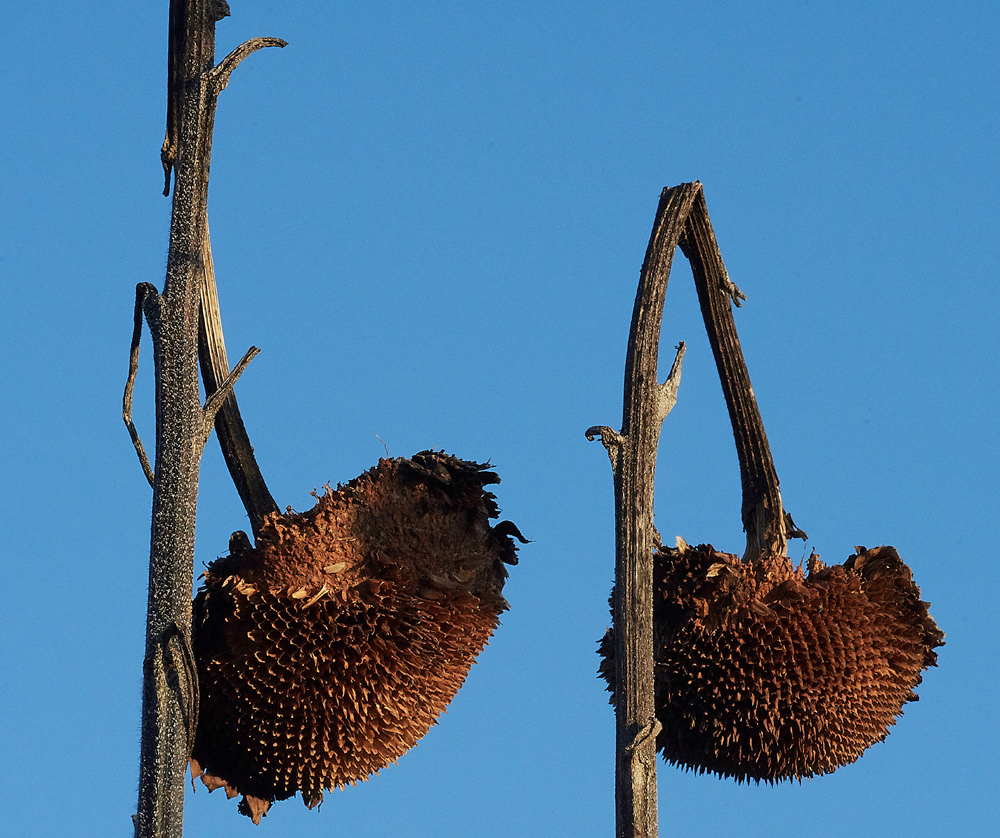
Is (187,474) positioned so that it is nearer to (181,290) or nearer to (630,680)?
(181,290)

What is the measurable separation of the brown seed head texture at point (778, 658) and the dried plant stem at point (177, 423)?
1.35 metres

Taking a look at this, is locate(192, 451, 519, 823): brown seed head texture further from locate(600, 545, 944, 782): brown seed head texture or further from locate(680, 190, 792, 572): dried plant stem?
locate(680, 190, 792, 572): dried plant stem

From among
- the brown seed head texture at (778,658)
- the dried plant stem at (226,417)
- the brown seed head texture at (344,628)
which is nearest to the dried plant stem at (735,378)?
the brown seed head texture at (778,658)

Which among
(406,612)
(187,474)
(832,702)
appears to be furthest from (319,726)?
(832,702)

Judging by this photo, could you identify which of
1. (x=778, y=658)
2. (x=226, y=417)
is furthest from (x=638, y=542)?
(x=226, y=417)

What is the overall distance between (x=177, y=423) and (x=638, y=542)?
1302mm

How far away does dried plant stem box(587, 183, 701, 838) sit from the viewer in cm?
379

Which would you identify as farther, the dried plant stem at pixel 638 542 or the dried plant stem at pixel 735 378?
the dried plant stem at pixel 735 378

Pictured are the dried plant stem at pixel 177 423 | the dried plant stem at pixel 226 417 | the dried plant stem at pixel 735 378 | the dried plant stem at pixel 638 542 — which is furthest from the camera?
the dried plant stem at pixel 735 378

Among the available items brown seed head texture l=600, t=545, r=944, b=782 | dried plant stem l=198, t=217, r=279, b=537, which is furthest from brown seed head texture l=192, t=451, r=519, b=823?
brown seed head texture l=600, t=545, r=944, b=782

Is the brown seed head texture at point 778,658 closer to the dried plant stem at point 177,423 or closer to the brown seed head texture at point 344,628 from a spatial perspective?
the brown seed head texture at point 344,628

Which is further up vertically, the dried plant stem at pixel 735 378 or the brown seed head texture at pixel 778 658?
the dried plant stem at pixel 735 378

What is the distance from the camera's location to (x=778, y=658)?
4.10m

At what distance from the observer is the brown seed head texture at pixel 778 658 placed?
4.12 metres
